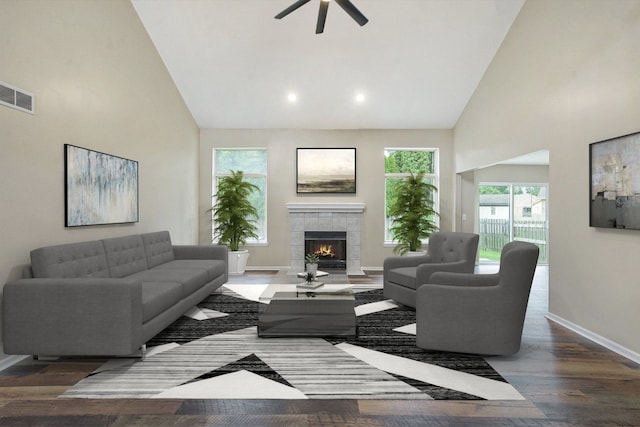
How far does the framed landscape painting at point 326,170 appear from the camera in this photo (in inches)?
314

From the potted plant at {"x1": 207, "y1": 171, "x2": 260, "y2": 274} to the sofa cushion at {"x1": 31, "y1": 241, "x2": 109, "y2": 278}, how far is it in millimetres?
3382

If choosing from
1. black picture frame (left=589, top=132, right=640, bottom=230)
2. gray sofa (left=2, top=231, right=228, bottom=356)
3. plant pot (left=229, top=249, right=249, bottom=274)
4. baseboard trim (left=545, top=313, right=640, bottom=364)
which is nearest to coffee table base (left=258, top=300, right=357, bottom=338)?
gray sofa (left=2, top=231, right=228, bottom=356)

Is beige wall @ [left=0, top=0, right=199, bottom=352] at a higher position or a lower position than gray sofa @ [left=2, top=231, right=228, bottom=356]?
higher

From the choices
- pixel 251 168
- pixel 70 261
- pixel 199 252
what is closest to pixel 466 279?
pixel 70 261

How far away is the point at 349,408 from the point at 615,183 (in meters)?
3.00

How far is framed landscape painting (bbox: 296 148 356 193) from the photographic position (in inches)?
314

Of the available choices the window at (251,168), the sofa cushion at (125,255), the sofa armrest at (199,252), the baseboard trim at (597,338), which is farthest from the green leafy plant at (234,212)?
the baseboard trim at (597,338)

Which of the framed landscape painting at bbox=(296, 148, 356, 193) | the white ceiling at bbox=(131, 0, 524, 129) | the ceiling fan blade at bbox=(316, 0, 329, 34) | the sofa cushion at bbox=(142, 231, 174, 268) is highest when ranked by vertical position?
the white ceiling at bbox=(131, 0, 524, 129)

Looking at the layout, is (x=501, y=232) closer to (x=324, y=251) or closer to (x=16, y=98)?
(x=324, y=251)

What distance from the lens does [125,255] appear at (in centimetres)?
450

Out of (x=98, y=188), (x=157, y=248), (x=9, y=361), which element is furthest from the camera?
(x=157, y=248)

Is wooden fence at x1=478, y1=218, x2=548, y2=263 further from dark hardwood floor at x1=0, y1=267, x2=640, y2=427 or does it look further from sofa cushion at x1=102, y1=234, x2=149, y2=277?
sofa cushion at x1=102, y1=234, x2=149, y2=277

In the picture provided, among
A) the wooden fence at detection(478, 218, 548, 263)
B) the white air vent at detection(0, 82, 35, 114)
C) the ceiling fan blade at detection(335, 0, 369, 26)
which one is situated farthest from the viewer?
the wooden fence at detection(478, 218, 548, 263)

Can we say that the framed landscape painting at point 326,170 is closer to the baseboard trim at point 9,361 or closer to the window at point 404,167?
the window at point 404,167
